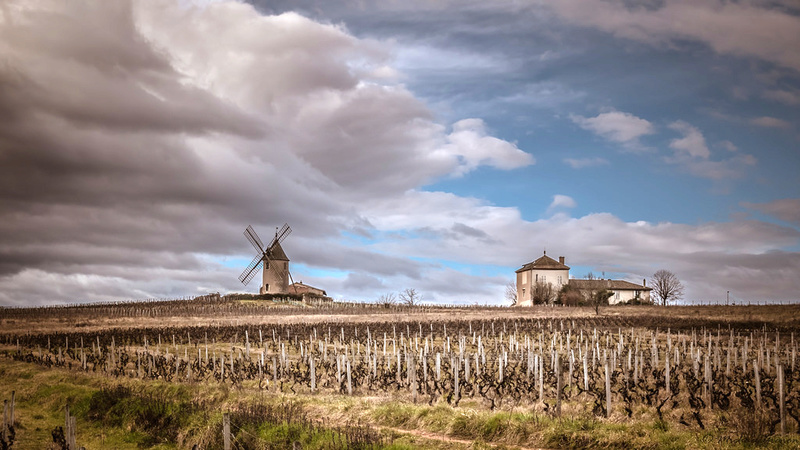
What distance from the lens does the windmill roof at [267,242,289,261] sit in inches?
3570

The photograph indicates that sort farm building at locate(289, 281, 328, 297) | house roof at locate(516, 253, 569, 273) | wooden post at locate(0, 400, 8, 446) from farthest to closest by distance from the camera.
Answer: farm building at locate(289, 281, 328, 297)
house roof at locate(516, 253, 569, 273)
wooden post at locate(0, 400, 8, 446)

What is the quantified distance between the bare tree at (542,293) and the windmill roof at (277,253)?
38040mm

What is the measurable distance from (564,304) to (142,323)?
52.8 meters

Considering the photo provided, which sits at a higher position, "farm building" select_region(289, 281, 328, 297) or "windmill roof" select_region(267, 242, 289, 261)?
"windmill roof" select_region(267, 242, 289, 261)

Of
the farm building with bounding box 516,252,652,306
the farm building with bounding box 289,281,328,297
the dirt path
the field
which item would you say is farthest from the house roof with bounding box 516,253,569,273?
the dirt path

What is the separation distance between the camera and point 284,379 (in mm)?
24203

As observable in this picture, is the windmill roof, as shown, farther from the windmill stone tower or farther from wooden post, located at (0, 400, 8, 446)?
wooden post, located at (0, 400, 8, 446)

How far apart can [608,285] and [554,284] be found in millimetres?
8410

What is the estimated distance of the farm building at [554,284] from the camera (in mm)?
85875

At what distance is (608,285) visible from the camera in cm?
8850

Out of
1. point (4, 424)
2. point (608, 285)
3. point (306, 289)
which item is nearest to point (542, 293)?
point (608, 285)

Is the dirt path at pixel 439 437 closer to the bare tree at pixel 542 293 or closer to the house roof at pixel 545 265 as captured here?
the bare tree at pixel 542 293

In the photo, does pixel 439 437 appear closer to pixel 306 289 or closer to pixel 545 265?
pixel 545 265

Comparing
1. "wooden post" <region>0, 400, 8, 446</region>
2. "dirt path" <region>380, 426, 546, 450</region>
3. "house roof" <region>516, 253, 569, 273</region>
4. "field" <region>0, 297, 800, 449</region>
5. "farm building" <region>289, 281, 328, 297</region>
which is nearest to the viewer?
"dirt path" <region>380, 426, 546, 450</region>
